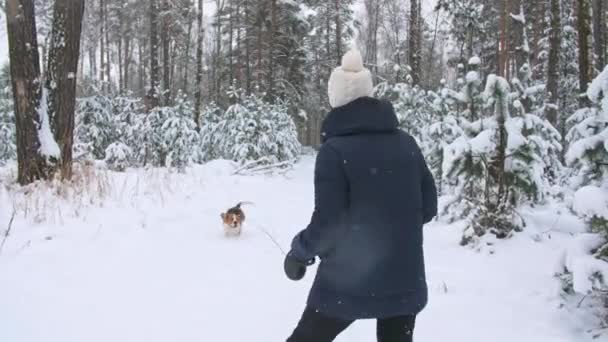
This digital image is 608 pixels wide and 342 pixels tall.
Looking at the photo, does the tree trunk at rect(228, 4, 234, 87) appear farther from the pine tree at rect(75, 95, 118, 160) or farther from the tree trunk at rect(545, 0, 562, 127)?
the tree trunk at rect(545, 0, 562, 127)

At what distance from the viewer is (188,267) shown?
461 cm

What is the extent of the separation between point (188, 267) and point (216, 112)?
13.9 metres

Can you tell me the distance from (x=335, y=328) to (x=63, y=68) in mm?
7401

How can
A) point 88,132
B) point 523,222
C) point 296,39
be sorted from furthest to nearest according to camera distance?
1. point 296,39
2. point 88,132
3. point 523,222

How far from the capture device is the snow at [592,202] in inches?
121

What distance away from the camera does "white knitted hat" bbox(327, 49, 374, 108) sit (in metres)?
2.16

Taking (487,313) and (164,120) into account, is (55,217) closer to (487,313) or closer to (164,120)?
(487,313)

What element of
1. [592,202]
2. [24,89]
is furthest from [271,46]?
[592,202]

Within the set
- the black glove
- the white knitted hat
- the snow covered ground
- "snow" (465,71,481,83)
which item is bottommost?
the snow covered ground

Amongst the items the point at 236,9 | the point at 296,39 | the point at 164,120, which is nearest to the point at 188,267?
the point at 164,120

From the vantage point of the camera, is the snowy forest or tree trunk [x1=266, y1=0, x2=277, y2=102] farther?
tree trunk [x1=266, y1=0, x2=277, y2=102]

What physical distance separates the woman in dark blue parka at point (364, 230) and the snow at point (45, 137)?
6.63m

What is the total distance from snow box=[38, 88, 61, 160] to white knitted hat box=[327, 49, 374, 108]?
6.58 meters

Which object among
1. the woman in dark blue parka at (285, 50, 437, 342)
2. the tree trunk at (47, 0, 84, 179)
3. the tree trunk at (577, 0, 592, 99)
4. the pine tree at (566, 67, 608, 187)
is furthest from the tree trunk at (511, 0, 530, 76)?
the woman in dark blue parka at (285, 50, 437, 342)
